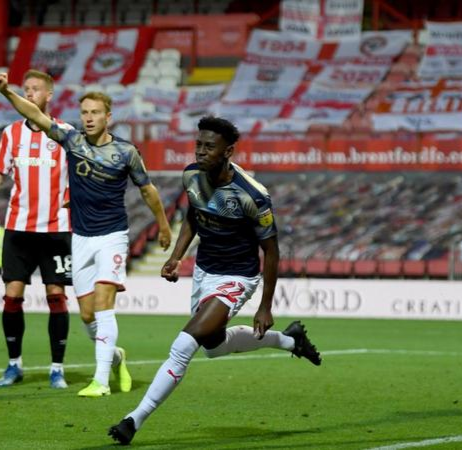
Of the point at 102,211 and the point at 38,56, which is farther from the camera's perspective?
the point at 38,56

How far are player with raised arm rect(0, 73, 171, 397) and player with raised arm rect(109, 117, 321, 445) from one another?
167 cm

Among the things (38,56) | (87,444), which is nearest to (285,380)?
(87,444)

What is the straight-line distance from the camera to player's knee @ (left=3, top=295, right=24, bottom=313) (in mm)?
10289

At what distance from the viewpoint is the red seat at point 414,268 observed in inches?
986

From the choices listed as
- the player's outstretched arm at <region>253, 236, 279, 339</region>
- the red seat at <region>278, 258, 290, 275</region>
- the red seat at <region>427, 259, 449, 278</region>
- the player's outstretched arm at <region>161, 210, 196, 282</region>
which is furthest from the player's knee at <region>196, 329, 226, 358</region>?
the red seat at <region>278, 258, 290, 275</region>

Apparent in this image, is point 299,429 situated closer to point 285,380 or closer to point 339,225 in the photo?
point 285,380

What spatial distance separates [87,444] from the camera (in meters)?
7.22

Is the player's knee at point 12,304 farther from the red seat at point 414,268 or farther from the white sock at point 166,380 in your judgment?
the red seat at point 414,268

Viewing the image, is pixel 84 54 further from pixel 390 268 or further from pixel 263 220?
pixel 263 220

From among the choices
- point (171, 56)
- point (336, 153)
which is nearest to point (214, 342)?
point (336, 153)

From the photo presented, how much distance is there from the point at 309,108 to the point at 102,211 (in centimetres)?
2557

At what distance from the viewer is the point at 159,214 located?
9.59 m

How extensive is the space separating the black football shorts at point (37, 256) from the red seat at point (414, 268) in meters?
15.4

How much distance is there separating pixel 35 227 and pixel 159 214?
115cm
